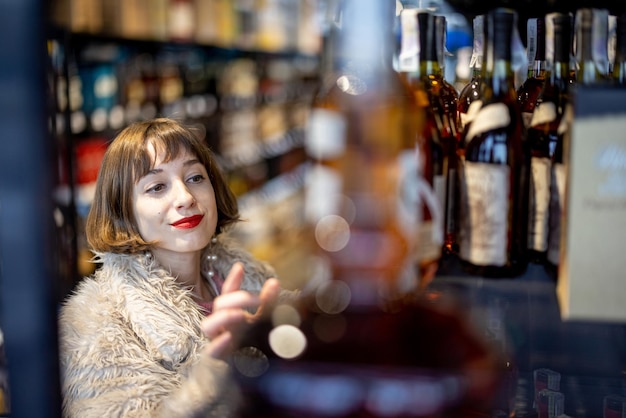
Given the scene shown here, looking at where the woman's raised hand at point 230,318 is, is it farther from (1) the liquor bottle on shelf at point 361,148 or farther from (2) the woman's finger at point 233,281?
(1) the liquor bottle on shelf at point 361,148

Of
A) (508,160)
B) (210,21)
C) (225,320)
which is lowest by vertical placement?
(225,320)

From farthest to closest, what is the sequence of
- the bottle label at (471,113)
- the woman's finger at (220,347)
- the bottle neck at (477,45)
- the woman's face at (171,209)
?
1. the woman's face at (171,209)
2. the bottle neck at (477,45)
3. the bottle label at (471,113)
4. the woman's finger at (220,347)

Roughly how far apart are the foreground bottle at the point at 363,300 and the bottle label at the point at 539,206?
7.2 inches

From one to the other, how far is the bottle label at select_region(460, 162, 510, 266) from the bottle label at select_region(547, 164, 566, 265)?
7 cm

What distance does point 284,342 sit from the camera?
94cm

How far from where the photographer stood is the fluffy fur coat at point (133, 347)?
1.15 meters

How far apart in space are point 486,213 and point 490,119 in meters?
0.16

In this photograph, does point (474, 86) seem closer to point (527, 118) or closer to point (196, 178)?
point (527, 118)

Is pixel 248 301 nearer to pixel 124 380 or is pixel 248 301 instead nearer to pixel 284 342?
pixel 284 342

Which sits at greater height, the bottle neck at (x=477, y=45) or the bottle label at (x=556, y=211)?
the bottle neck at (x=477, y=45)

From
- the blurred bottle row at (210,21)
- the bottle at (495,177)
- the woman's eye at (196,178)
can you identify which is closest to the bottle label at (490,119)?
the bottle at (495,177)

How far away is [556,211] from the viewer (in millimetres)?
1031

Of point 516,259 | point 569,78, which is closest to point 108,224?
point 516,259

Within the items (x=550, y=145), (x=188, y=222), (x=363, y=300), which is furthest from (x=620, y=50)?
(x=188, y=222)
